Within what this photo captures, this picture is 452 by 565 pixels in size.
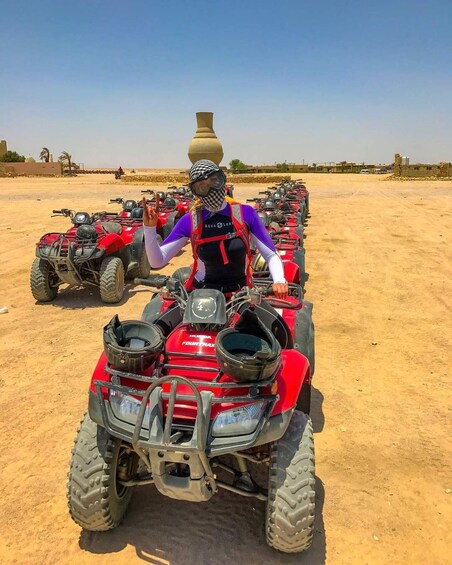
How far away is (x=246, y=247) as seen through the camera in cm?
351

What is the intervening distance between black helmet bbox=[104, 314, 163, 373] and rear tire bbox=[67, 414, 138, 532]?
42cm

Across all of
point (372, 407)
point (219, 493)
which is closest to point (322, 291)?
point (372, 407)

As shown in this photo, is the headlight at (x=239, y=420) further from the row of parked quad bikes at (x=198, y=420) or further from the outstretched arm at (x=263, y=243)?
the outstretched arm at (x=263, y=243)

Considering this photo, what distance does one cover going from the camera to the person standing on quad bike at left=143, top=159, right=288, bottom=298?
3.33m

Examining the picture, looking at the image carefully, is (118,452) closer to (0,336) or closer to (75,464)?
(75,464)

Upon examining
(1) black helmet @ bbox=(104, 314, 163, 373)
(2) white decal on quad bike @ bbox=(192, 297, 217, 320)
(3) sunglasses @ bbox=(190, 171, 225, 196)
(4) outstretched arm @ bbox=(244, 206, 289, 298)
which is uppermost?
(3) sunglasses @ bbox=(190, 171, 225, 196)

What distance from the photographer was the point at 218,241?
11.2 feet

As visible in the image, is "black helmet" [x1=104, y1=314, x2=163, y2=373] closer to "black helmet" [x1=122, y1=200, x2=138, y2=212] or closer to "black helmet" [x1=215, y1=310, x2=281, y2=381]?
"black helmet" [x1=215, y1=310, x2=281, y2=381]

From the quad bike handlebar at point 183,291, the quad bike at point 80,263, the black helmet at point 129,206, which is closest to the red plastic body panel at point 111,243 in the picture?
the quad bike at point 80,263

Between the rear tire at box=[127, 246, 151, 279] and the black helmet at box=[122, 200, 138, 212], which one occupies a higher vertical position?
the black helmet at box=[122, 200, 138, 212]

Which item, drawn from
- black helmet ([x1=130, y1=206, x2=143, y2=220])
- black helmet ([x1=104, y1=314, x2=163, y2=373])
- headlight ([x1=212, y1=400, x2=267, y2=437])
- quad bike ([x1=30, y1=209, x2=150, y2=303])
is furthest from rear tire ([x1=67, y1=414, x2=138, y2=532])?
black helmet ([x1=130, y1=206, x2=143, y2=220])

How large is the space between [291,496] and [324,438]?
149 centimetres

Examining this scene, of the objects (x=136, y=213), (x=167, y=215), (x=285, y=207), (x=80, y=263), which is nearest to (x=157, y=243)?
(x=80, y=263)

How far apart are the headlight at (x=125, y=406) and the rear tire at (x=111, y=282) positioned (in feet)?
16.2
